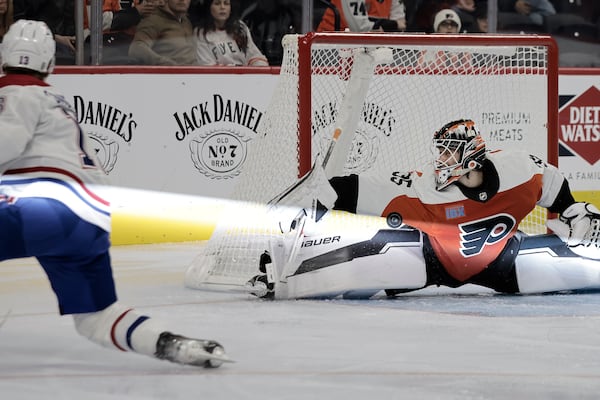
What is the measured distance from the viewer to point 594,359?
3504 mm

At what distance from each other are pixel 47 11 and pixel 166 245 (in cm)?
127

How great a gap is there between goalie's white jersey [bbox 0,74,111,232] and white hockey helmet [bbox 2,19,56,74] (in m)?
0.06

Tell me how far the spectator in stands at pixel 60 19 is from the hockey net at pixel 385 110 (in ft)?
4.84

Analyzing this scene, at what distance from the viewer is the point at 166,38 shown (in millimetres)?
6371

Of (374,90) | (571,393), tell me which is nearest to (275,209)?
(374,90)

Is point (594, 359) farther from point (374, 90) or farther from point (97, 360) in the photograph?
point (374, 90)

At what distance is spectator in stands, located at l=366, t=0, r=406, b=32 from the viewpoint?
21.9 ft

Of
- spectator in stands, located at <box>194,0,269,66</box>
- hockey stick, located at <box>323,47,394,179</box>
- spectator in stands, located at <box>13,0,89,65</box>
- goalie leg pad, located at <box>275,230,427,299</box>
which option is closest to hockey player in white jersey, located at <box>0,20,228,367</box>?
goalie leg pad, located at <box>275,230,427,299</box>

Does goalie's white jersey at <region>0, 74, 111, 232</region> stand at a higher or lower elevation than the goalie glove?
higher

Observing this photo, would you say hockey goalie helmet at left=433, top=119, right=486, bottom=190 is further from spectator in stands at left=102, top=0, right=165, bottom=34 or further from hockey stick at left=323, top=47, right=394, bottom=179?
spectator in stands at left=102, top=0, right=165, bottom=34

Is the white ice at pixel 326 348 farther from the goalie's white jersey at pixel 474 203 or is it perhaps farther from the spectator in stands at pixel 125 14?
the spectator in stands at pixel 125 14

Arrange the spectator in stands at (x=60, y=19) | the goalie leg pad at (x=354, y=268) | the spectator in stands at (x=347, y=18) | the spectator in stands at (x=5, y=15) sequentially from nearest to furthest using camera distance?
the goalie leg pad at (x=354, y=268)
the spectator in stands at (x=5, y=15)
the spectator in stands at (x=60, y=19)
the spectator in stands at (x=347, y=18)

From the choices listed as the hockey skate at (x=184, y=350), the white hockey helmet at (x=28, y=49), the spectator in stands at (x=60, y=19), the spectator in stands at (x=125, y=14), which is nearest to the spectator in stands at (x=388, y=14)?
the spectator in stands at (x=125, y=14)

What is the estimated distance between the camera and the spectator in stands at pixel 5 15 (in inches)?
234
